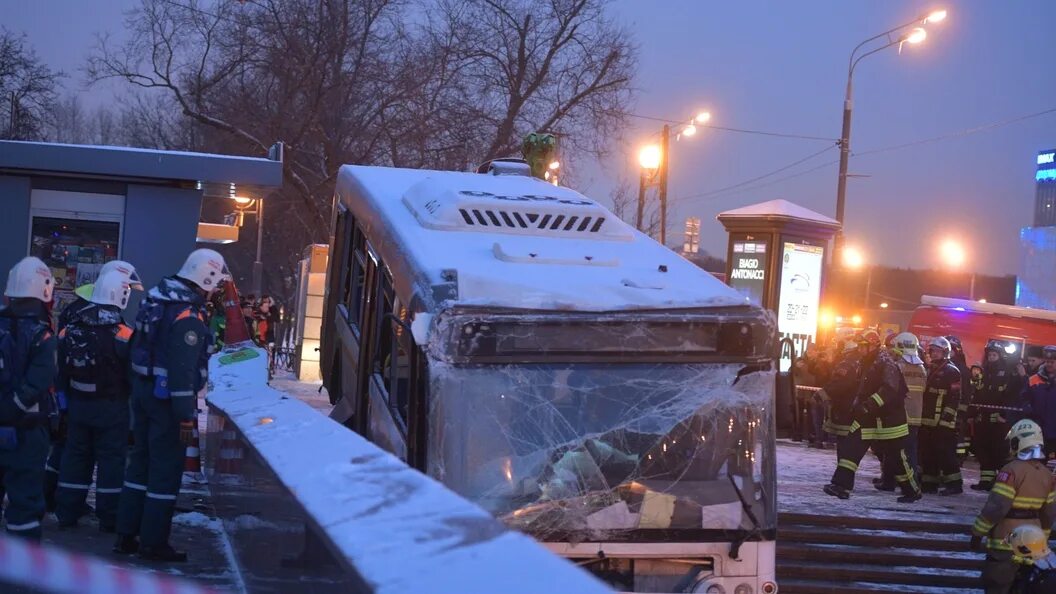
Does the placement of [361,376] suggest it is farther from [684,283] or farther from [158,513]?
[684,283]

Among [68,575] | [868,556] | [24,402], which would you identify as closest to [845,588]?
[868,556]

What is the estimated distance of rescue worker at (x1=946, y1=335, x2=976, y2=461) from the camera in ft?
54.6

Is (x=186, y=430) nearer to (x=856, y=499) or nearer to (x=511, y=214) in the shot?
(x=511, y=214)

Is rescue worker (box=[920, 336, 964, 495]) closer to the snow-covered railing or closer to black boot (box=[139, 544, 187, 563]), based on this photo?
black boot (box=[139, 544, 187, 563])

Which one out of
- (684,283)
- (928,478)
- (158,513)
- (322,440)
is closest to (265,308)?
(928,478)

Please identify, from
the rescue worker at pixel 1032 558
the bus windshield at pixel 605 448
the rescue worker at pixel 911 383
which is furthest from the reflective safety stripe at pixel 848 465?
the bus windshield at pixel 605 448

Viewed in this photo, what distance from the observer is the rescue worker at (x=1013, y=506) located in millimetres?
9250

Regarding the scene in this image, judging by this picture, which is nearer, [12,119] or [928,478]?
[928,478]

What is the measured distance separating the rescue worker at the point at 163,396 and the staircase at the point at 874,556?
16.6 ft

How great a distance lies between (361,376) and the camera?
783 centimetres

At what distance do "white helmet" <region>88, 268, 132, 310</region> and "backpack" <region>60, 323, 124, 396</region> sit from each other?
0.22 metres

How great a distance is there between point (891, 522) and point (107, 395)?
25.3 feet

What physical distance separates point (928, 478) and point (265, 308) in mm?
15079

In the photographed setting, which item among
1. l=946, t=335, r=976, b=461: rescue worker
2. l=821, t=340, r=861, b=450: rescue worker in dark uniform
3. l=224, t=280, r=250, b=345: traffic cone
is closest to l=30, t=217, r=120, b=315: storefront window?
l=224, t=280, r=250, b=345: traffic cone
